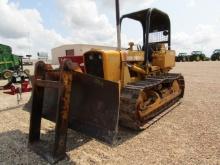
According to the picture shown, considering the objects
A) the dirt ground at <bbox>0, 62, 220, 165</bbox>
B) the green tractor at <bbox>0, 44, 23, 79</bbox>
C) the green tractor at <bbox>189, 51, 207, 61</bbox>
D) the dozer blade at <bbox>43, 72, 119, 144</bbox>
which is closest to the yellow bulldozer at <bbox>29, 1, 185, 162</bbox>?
the dozer blade at <bbox>43, 72, 119, 144</bbox>

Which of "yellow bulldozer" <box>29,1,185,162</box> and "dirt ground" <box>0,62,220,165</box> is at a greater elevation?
"yellow bulldozer" <box>29,1,185,162</box>

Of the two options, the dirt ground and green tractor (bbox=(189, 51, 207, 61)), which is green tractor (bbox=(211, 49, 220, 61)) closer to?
green tractor (bbox=(189, 51, 207, 61))

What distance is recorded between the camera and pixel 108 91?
4.18 m

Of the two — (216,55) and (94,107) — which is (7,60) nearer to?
(94,107)

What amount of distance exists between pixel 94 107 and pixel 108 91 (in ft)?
1.21

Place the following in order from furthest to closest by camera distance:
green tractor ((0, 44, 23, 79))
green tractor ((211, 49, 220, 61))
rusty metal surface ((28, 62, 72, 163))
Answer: green tractor ((211, 49, 220, 61)) → green tractor ((0, 44, 23, 79)) → rusty metal surface ((28, 62, 72, 163))

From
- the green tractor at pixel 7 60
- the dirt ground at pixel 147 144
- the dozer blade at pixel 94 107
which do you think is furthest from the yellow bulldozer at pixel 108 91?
the green tractor at pixel 7 60

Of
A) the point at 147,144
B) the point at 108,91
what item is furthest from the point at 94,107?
the point at 147,144

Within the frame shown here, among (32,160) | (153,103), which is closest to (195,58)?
(153,103)

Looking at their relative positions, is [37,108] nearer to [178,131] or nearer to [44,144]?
[44,144]

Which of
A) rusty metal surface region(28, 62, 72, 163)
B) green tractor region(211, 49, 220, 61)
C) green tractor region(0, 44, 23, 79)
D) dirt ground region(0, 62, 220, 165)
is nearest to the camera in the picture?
rusty metal surface region(28, 62, 72, 163)

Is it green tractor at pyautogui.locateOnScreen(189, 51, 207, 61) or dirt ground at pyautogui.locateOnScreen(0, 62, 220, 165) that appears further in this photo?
green tractor at pyautogui.locateOnScreen(189, 51, 207, 61)

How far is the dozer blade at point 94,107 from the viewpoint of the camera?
4059 mm

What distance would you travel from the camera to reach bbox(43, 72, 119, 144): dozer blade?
13.3ft
